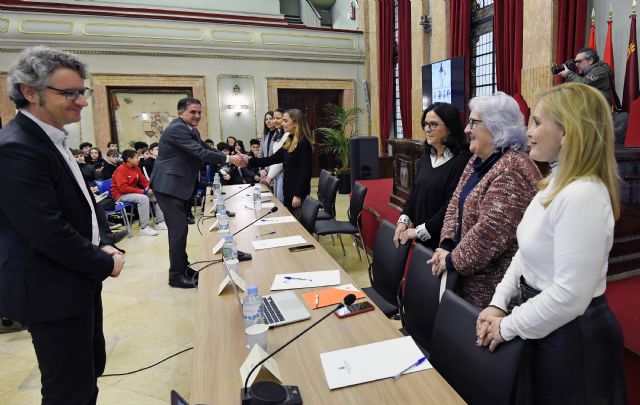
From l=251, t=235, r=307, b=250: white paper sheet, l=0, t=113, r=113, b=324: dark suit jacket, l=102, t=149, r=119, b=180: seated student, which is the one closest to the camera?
l=0, t=113, r=113, b=324: dark suit jacket

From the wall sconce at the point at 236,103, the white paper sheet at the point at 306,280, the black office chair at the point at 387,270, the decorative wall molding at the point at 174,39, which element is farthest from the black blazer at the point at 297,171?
the decorative wall molding at the point at 174,39

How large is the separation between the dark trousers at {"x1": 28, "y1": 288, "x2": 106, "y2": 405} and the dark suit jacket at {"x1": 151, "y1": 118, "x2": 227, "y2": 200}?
2.01m

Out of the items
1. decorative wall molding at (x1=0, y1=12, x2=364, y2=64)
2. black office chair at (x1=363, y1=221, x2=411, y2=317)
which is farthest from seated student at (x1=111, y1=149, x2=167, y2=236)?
black office chair at (x1=363, y1=221, x2=411, y2=317)

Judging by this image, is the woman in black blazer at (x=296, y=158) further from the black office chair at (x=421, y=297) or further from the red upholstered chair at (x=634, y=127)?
the red upholstered chair at (x=634, y=127)

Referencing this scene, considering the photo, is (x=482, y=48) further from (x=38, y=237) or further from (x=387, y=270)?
(x=38, y=237)

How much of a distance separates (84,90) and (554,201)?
5.29 ft

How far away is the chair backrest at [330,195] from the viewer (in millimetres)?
4453

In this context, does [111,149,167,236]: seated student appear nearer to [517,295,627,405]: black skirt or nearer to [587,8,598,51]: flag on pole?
[517,295,627,405]: black skirt

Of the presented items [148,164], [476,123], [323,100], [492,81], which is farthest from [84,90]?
[323,100]

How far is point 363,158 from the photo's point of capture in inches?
302

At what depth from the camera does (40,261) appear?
141cm

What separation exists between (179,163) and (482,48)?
529 centimetres

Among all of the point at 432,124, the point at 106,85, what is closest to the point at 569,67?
the point at 432,124

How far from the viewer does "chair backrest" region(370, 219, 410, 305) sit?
2299 millimetres
